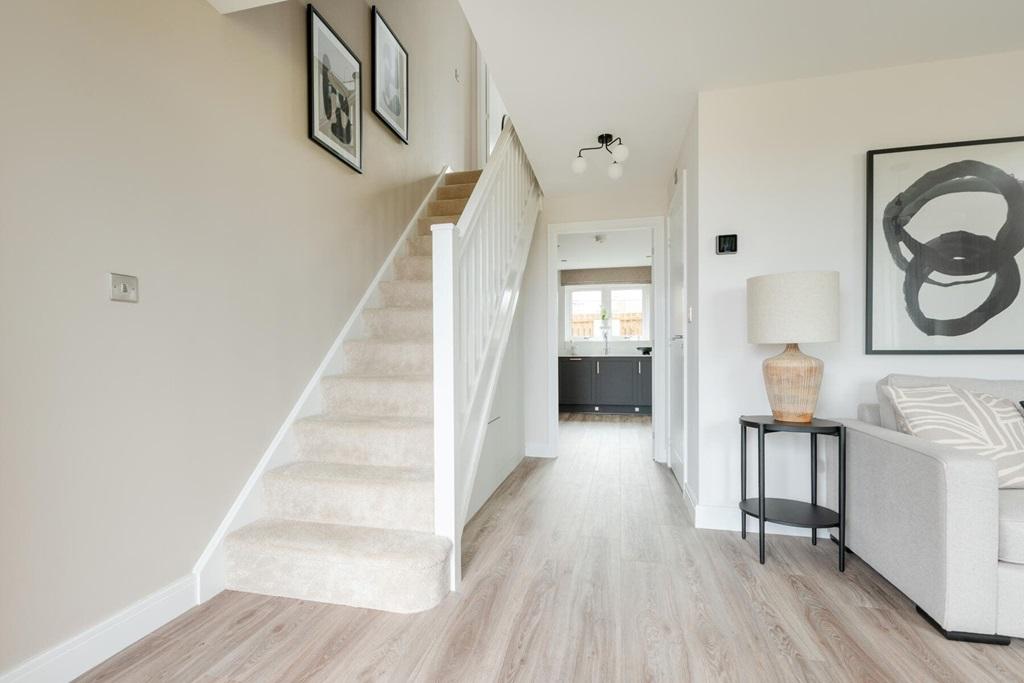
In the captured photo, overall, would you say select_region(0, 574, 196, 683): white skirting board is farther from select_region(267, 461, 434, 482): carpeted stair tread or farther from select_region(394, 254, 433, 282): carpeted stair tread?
select_region(394, 254, 433, 282): carpeted stair tread

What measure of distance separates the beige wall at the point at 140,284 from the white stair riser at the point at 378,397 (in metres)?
0.18

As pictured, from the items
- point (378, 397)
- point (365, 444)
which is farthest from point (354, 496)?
point (378, 397)

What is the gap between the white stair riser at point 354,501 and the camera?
1924 mm

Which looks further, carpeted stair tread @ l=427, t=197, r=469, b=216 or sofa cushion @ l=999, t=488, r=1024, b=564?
carpeted stair tread @ l=427, t=197, r=469, b=216

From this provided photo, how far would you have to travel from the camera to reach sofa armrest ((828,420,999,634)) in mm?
1452

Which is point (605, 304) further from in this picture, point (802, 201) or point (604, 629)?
point (604, 629)

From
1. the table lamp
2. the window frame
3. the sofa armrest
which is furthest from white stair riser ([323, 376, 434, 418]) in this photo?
the window frame

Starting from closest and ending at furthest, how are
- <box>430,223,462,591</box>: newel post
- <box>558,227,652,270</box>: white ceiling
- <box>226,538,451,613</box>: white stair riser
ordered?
<box>226,538,451,613</box>: white stair riser → <box>430,223,462,591</box>: newel post → <box>558,227,652,270</box>: white ceiling

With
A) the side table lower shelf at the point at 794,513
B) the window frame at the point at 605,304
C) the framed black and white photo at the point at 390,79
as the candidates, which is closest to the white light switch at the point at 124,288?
the framed black and white photo at the point at 390,79

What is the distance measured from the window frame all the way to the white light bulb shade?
556cm

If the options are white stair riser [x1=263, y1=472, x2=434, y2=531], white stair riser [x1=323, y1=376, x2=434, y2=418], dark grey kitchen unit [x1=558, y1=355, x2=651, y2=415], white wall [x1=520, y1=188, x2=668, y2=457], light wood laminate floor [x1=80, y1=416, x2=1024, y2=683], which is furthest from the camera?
dark grey kitchen unit [x1=558, y1=355, x2=651, y2=415]

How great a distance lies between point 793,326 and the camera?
6.63 feet

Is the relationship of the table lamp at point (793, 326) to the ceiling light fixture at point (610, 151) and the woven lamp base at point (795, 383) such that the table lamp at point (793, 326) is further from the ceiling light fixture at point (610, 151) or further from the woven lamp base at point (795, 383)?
the ceiling light fixture at point (610, 151)

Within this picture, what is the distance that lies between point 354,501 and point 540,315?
253 cm
